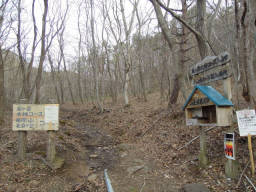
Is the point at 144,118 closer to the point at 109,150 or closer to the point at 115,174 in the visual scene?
the point at 109,150

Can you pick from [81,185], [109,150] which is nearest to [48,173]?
[81,185]

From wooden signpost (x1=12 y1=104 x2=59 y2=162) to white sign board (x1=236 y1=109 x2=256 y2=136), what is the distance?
4.85 meters

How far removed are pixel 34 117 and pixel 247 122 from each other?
18.0 feet

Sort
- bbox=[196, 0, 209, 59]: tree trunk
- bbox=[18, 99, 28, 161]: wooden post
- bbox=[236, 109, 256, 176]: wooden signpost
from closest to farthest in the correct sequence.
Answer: bbox=[236, 109, 256, 176]: wooden signpost → bbox=[18, 99, 28, 161]: wooden post → bbox=[196, 0, 209, 59]: tree trunk

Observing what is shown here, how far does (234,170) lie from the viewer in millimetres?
4004

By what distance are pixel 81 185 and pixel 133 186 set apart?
123 centimetres

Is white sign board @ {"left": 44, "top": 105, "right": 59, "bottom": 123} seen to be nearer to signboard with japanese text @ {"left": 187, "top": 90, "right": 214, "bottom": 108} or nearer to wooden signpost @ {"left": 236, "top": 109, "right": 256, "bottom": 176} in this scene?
signboard with japanese text @ {"left": 187, "top": 90, "right": 214, "bottom": 108}

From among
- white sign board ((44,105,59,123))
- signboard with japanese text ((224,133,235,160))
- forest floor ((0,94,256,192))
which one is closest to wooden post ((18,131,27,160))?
forest floor ((0,94,256,192))

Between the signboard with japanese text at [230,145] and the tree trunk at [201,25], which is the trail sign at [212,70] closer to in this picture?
the signboard with japanese text at [230,145]

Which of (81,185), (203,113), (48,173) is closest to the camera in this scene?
(81,185)

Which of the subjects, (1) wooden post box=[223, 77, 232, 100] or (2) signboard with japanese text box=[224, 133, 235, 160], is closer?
(2) signboard with japanese text box=[224, 133, 235, 160]

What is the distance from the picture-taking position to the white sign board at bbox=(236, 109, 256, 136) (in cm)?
385

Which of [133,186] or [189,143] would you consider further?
[189,143]

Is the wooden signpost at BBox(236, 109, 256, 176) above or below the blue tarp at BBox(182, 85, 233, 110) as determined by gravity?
below
